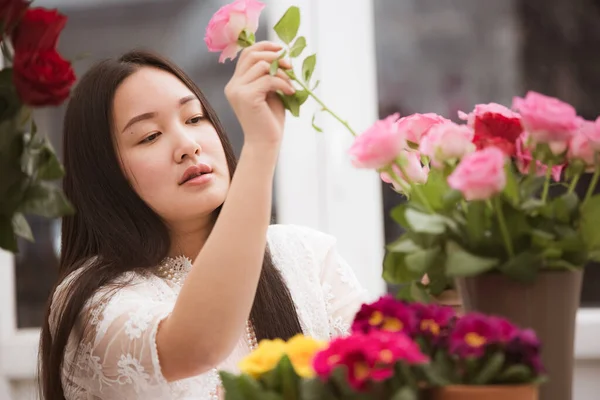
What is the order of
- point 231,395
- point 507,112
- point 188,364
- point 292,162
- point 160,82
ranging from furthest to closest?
point 292,162, point 160,82, point 188,364, point 507,112, point 231,395

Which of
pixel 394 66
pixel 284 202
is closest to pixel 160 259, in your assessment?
pixel 284 202

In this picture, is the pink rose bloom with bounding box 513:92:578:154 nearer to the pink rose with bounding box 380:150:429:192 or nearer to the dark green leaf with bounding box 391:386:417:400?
the pink rose with bounding box 380:150:429:192

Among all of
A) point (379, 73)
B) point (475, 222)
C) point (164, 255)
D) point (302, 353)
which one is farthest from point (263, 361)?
point (379, 73)

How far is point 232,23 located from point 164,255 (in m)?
0.61

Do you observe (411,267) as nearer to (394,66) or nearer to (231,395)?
(231,395)

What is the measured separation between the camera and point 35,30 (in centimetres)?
76

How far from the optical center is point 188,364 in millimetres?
1020

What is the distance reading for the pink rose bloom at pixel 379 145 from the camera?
30.1 inches

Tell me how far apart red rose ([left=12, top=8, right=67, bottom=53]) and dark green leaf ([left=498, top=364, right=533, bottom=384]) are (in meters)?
0.54

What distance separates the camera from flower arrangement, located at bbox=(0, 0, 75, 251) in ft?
2.43

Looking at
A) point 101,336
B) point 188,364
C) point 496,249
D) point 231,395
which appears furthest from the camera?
point 101,336

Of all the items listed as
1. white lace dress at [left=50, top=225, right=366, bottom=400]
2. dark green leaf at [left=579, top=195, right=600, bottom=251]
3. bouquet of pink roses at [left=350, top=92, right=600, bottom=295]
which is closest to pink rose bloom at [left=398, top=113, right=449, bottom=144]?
bouquet of pink roses at [left=350, top=92, right=600, bottom=295]

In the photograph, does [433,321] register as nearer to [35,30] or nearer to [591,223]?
[591,223]

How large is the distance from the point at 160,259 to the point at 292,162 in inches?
36.3
